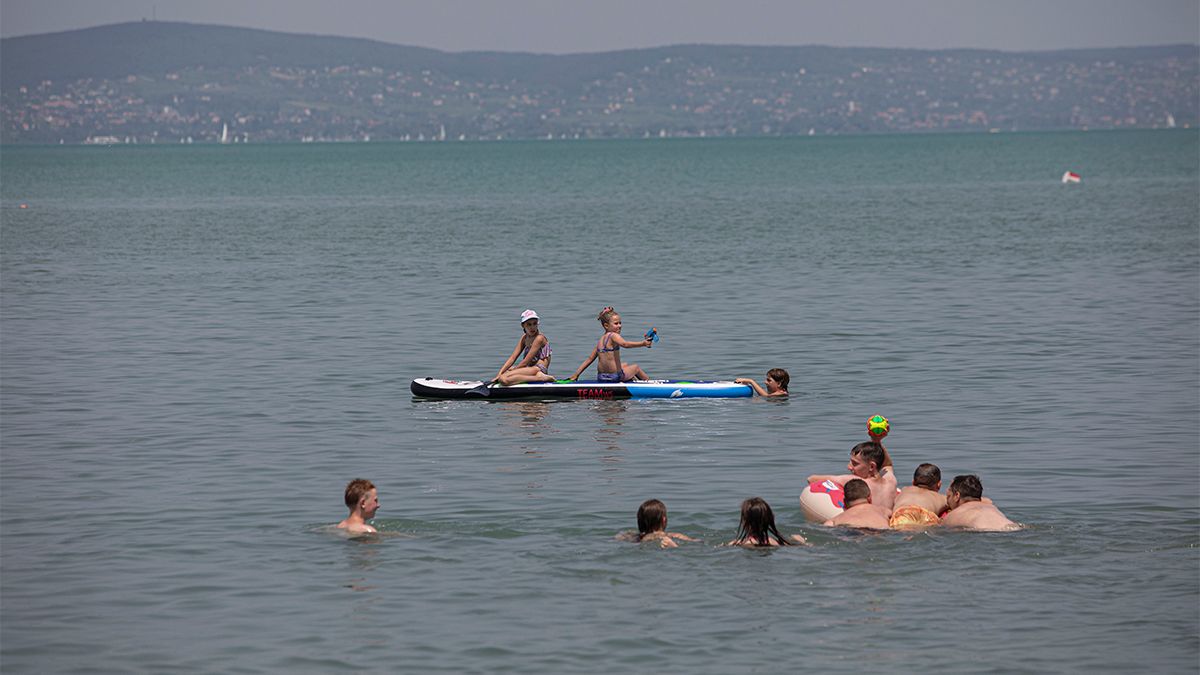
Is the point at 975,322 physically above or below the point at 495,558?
above

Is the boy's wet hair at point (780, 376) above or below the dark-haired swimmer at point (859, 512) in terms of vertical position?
above

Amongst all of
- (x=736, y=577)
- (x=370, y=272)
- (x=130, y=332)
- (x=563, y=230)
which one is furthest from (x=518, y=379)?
(x=563, y=230)

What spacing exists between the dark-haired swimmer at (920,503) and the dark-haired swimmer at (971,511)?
148mm

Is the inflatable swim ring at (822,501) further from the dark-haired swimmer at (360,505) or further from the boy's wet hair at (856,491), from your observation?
the dark-haired swimmer at (360,505)

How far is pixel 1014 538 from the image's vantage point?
52.9 ft

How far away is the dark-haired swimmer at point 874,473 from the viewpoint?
16.8m

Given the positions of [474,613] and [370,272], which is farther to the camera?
[370,272]

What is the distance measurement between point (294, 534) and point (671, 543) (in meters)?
4.00

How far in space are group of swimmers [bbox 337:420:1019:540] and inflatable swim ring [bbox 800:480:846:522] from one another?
0.52 ft

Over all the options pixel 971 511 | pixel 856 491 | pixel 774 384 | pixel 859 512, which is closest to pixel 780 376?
pixel 774 384

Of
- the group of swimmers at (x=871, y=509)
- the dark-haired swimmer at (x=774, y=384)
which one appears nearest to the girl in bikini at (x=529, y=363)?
the dark-haired swimmer at (x=774, y=384)

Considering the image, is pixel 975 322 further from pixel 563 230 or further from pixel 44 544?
pixel 563 230

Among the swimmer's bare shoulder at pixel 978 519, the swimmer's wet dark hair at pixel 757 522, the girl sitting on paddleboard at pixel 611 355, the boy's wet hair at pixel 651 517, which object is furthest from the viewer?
the girl sitting on paddleboard at pixel 611 355

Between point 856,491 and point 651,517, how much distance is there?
2259mm
